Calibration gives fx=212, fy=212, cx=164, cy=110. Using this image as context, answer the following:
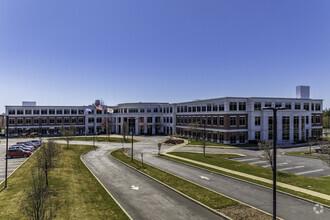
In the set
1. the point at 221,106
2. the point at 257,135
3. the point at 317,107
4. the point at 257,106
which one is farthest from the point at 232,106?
the point at 317,107

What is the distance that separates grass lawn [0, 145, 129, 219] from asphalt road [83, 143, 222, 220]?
1.12m

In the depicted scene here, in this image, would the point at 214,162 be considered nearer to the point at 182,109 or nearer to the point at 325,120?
the point at 182,109

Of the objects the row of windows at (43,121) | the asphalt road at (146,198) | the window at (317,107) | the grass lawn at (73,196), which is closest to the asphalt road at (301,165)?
the asphalt road at (146,198)

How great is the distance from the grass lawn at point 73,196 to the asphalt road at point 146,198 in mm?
1120

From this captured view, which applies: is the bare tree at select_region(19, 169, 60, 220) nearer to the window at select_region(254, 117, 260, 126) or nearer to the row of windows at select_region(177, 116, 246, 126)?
the row of windows at select_region(177, 116, 246, 126)

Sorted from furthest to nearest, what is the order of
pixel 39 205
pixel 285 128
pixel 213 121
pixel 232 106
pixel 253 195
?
pixel 213 121, pixel 285 128, pixel 232 106, pixel 253 195, pixel 39 205

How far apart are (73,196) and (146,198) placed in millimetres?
6353

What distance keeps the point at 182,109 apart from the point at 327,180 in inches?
2141

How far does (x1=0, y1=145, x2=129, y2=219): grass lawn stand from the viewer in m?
15.0

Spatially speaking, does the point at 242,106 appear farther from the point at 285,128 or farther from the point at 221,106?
the point at 285,128

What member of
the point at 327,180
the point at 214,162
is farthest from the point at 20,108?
the point at 327,180

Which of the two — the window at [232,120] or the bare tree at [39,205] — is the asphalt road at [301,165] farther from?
the bare tree at [39,205]

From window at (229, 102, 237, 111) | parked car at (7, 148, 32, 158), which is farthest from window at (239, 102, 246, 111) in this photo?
parked car at (7, 148, 32, 158)

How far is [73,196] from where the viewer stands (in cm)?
1848
